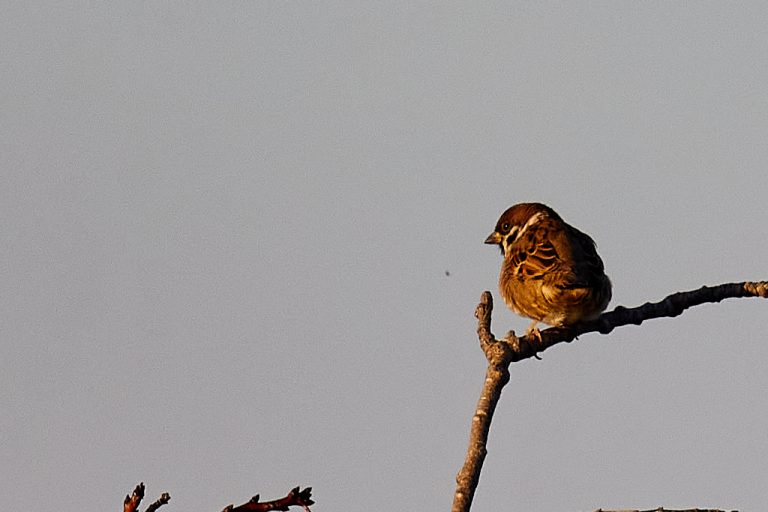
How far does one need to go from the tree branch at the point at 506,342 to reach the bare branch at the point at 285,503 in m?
0.54

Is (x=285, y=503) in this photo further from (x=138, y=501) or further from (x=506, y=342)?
(x=506, y=342)

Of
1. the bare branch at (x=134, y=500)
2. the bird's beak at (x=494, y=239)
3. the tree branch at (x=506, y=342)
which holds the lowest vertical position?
the bare branch at (x=134, y=500)

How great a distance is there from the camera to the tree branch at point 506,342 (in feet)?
11.5

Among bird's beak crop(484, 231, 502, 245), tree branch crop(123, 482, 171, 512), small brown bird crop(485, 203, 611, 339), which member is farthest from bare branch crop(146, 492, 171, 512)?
bird's beak crop(484, 231, 502, 245)

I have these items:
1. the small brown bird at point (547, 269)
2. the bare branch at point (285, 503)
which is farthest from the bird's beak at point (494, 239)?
the bare branch at point (285, 503)

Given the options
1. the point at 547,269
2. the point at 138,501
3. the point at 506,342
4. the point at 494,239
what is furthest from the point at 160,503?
the point at 494,239

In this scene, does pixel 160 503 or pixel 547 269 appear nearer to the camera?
pixel 160 503

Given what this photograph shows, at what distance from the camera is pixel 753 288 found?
5.44 meters

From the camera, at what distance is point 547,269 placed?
34.6 ft

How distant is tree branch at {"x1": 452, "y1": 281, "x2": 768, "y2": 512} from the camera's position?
138 inches

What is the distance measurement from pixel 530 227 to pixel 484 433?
819cm

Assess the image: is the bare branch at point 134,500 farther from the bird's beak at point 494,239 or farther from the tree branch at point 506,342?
the bird's beak at point 494,239

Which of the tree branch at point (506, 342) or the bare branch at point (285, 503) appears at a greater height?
the tree branch at point (506, 342)

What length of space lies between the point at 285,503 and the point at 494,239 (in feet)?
31.3
